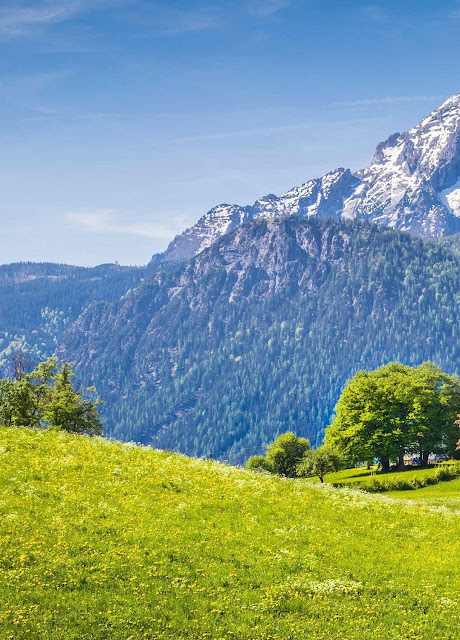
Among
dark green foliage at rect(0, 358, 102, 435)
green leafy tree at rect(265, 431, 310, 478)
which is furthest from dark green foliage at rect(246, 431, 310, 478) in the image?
dark green foliage at rect(0, 358, 102, 435)

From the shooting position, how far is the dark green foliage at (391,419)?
3912 inches

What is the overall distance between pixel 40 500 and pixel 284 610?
540 inches

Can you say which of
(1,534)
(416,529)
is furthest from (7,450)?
(416,529)

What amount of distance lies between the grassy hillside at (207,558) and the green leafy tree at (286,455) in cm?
7619

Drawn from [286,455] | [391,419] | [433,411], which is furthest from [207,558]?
[286,455]

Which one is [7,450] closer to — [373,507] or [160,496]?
[160,496]

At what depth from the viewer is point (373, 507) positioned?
1414 inches

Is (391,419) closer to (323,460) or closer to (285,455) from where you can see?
(323,460)

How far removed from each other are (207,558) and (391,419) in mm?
78160

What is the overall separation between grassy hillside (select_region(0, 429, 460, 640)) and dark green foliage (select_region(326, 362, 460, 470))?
62463 mm

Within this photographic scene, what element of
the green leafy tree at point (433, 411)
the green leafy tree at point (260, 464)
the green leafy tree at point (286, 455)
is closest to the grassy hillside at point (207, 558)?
the green leafy tree at point (433, 411)

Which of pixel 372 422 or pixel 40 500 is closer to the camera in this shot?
pixel 40 500

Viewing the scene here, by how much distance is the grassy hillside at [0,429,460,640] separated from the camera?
2217 cm

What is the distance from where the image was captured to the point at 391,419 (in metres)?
99.9
